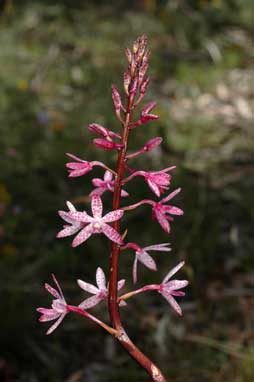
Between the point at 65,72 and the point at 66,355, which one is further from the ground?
the point at 65,72

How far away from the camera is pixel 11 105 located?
543 centimetres

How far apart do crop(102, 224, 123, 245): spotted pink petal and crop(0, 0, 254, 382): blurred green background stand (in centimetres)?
137

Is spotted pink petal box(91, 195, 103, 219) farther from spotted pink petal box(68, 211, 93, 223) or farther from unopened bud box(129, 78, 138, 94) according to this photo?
unopened bud box(129, 78, 138, 94)

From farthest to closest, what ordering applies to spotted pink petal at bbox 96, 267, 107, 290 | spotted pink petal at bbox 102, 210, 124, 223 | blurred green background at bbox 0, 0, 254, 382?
blurred green background at bbox 0, 0, 254, 382 → spotted pink petal at bbox 96, 267, 107, 290 → spotted pink petal at bbox 102, 210, 124, 223

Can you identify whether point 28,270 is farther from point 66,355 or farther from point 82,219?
point 82,219

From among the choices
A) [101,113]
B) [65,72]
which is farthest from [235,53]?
[101,113]

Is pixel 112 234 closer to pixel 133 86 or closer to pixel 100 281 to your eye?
pixel 100 281

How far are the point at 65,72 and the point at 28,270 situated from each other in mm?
4061

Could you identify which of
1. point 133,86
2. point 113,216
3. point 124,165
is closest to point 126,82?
point 133,86

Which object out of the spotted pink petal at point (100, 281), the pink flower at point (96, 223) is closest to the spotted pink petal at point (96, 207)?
the pink flower at point (96, 223)

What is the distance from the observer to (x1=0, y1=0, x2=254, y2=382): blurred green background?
11.6 ft

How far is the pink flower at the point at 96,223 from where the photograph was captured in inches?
47.8

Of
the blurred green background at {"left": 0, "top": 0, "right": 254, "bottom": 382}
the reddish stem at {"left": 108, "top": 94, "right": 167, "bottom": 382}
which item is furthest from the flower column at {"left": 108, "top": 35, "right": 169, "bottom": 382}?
the blurred green background at {"left": 0, "top": 0, "right": 254, "bottom": 382}

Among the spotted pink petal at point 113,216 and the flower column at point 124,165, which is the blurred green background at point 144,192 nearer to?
the flower column at point 124,165
